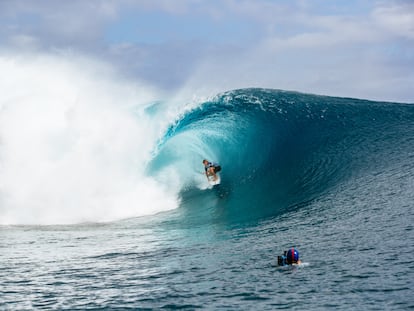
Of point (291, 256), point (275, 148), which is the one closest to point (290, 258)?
point (291, 256)

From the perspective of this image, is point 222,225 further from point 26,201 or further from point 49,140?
point 49,140

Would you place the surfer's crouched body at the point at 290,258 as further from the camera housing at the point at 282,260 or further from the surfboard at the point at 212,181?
the surfboard at the point at 212,181

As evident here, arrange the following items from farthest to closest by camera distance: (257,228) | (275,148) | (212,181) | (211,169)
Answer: (275,148) → (212,181) → (211,169) → (257,228)

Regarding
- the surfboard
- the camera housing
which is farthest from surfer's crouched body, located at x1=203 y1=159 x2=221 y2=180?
the camera housing

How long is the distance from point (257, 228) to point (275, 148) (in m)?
9.74

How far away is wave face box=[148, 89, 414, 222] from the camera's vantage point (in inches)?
780

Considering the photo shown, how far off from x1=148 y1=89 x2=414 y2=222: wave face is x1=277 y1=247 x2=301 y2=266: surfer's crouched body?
610 centimetres

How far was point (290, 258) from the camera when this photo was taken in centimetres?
1101

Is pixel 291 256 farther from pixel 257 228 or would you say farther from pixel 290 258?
pixel 257 228

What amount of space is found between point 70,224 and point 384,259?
12.6 metres

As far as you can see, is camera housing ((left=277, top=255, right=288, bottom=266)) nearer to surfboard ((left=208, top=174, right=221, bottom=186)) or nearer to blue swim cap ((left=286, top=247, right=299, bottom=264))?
blue swim cap ((left=286, top=247, right=299, bottom=264))

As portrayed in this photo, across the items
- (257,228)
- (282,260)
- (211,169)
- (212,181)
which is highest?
(211,169)

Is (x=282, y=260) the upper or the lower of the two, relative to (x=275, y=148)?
lower

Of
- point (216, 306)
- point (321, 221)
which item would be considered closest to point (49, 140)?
point (321, 221)
